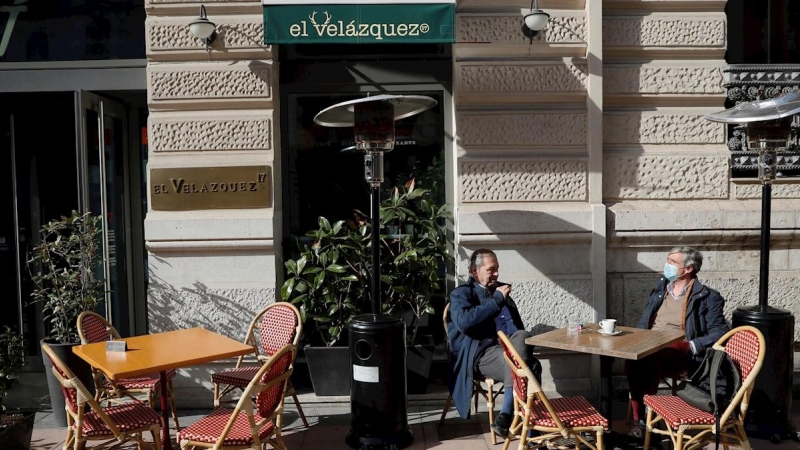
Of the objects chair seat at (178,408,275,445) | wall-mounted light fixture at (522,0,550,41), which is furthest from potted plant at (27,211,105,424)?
wall-mounted light fixture at (522,0,550,41)

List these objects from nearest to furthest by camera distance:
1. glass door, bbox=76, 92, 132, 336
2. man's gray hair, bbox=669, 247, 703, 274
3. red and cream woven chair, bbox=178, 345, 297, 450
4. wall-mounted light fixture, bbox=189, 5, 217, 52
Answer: red and cream woven chair, bbox=178, 345, 297, 450 → man's gray hair, bbox=669, 247, 703, 274 → wall-mounted light fixture, bbox=189, 5, 217, 52 → glass door, bbox=76, 92, 132, 336

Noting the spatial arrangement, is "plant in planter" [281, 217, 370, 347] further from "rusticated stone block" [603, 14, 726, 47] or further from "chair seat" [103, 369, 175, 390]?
"rusticated stone block" [603, 14, 726, 47]

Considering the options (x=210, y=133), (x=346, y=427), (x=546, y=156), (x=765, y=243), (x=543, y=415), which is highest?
(x=210, y=133)

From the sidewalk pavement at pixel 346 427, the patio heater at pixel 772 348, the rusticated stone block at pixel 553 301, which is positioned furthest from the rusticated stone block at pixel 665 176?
the sidewalk pavement at pixel 346 427

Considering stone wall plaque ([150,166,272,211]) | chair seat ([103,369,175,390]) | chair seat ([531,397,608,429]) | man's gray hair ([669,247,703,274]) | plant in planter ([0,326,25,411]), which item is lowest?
chair seat ([531,397,608,429])

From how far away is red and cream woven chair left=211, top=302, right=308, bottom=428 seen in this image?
4.89m

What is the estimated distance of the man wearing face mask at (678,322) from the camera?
4816 mm

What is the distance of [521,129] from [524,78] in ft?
1.35

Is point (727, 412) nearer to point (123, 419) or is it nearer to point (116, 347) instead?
point (123, 419)

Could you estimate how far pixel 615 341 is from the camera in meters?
4.46

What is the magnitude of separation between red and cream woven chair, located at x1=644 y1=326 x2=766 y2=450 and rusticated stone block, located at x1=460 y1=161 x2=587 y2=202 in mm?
1957

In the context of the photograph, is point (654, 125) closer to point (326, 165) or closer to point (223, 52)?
point (326, 165)

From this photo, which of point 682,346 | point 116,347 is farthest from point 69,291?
point 682,346

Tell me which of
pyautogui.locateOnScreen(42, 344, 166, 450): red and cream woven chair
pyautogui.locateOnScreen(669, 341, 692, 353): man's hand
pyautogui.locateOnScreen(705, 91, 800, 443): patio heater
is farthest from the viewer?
pyautogui.locateOnScreen(669, 341, 692, 353): man's hand
